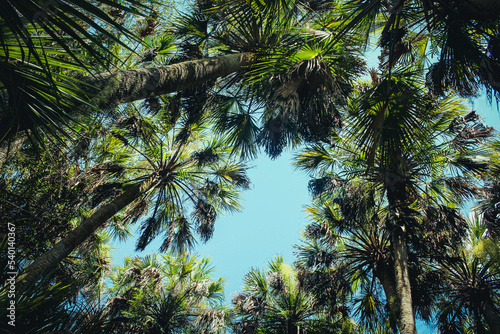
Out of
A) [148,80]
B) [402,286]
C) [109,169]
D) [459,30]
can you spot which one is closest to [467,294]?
[402,286]

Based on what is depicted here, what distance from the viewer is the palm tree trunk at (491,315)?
5719 mm

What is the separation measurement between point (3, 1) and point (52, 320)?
2273 mm

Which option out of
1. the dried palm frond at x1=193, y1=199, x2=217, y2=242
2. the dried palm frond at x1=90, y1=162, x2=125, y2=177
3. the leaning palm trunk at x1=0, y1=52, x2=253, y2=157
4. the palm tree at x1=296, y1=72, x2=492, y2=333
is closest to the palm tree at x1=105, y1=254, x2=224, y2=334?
the dried palm frond at x1=193, y1=199, x2=217, y2=242

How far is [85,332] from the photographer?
2.22 metres

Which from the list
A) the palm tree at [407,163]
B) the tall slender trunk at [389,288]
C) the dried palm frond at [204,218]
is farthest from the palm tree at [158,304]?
the palm tree at [407,163]

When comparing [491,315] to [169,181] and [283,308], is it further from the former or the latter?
[169,181]

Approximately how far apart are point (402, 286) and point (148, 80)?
5.69 m

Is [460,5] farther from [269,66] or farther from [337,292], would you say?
[337,292]

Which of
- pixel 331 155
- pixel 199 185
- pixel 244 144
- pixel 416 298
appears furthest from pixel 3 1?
pixel 416 298

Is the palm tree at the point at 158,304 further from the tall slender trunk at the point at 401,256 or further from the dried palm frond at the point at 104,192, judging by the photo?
the tall slender trunk at the point at 401,256

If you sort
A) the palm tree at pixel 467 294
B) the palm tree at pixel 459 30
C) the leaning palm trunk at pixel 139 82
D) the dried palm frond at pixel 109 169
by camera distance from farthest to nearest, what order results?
the dried palm frond at pixel 109 169, the palm tree at pixel 467 294, the palm tree at pixel 459 30, the leaning palm trunk at pixel 139 82

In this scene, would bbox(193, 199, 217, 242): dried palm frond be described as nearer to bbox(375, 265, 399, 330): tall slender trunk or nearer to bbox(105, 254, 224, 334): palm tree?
bbox(105, 254, 224, 334): palm tree

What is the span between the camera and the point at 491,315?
600cm

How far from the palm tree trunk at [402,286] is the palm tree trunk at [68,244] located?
214 inches
